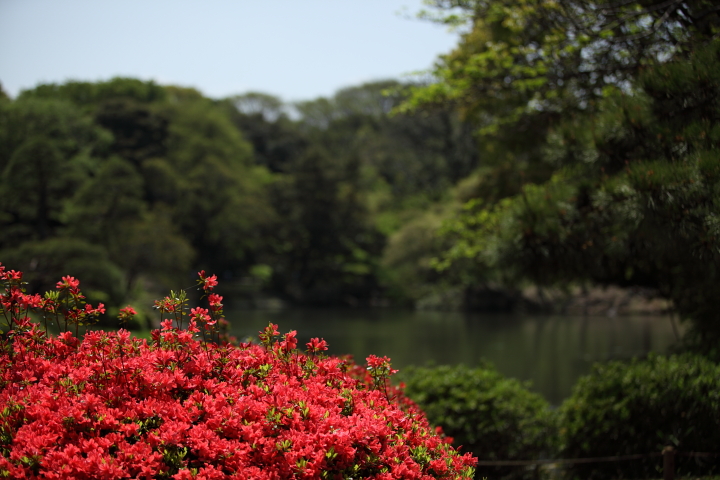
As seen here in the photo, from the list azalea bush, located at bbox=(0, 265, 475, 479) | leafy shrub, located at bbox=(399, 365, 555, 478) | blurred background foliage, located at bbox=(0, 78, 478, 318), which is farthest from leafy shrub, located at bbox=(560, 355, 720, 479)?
blurred background foliage, located at bbox=(0, 78, 478, 318)

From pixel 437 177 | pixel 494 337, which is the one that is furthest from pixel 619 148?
pixel 437 177

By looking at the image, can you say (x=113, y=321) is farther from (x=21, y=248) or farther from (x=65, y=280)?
(x=65, y=280)

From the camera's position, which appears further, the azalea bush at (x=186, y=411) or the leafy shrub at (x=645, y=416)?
the leafy shrub at (x=645, y=416)

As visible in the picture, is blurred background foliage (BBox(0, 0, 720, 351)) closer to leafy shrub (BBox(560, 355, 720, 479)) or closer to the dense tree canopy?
the dense tree canopy

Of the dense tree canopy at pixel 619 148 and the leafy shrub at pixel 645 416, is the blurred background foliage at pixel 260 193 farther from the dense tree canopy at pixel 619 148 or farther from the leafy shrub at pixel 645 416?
the leafy shrub at pixel 645 416

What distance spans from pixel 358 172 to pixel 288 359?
36983 millimetres

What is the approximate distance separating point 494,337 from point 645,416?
16.6m

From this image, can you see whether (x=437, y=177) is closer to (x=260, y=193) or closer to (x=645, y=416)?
(x=260, y=193)

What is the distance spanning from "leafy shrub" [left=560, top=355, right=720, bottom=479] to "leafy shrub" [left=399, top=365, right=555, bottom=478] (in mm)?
293

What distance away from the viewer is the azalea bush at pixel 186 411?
7.22 feet

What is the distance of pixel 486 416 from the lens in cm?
609

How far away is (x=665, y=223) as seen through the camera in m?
4.12

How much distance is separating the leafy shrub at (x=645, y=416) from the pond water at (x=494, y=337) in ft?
20.9

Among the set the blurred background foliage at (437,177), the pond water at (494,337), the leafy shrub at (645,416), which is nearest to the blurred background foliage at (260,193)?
the blurred background foliage at (437,177)
